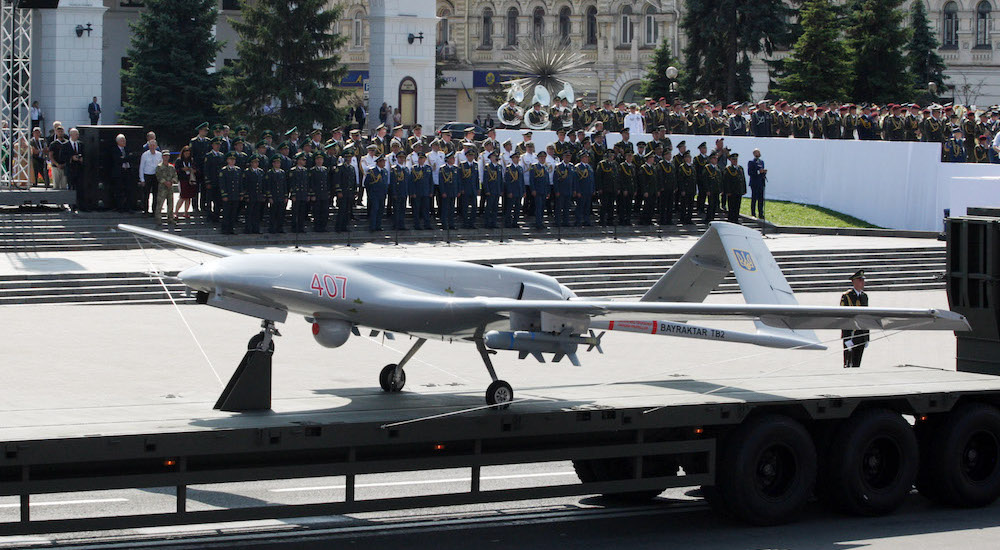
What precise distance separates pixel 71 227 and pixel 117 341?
338 inches

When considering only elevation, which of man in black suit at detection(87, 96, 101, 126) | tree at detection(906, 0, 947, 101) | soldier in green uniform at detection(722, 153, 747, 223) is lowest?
soldier in green uniform at detection(722, 153, 747, 223)

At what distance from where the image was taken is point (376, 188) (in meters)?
29.7

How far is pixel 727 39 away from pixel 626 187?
24908 mm

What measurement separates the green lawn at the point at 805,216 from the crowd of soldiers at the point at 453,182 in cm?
236

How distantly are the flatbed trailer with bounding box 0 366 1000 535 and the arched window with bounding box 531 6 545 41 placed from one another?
220 feet

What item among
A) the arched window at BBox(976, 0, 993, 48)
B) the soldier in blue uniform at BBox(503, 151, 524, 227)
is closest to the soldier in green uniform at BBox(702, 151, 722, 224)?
the soldier in blue uniform at BBox(503, 151, 524, 227)

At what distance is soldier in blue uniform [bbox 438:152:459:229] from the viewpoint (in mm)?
30484

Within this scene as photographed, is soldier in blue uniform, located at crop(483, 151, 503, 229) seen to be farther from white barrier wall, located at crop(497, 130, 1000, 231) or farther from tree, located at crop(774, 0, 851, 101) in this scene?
tree, located at crop(774, 0, 851, 101)

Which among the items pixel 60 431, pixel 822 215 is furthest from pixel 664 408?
pixel 822 215

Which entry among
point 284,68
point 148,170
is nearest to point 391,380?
point 148,170

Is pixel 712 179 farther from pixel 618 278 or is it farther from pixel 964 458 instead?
pixel 964 458

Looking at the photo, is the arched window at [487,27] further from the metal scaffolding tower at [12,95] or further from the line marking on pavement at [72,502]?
the line marking on pavement at [72,502]

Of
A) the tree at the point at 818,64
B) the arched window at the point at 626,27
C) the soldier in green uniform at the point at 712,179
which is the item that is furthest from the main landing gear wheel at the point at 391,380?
the arched window at the point at 626,27

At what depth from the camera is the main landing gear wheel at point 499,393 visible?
463 inches
